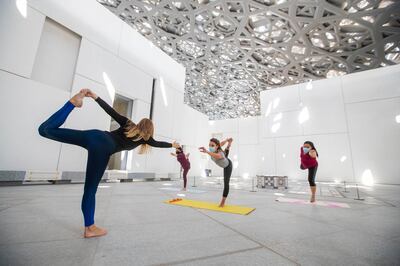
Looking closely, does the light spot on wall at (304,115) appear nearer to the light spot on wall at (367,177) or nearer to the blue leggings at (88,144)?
the light spot on wall at (367,177)

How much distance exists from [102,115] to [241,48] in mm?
18627

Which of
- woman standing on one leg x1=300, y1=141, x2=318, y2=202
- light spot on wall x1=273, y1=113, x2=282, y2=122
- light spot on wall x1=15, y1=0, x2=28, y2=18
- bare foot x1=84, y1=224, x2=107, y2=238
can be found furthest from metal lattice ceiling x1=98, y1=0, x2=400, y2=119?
bare foot x1=84, y1=224, x2=107, y2=238

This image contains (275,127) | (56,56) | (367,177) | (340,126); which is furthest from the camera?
(275,127)

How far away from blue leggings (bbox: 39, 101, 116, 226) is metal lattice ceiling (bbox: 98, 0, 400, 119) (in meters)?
18.3

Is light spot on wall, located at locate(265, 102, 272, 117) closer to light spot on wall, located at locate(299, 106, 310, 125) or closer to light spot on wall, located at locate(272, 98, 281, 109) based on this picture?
light spot on wall, located at locate(272, 98, 281, 109)

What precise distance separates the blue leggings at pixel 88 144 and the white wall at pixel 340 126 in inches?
574

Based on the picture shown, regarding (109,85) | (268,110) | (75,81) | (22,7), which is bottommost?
(75,81)

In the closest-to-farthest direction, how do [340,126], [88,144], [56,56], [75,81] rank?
[88,144] → [56,56] → [75,81] → [340,126]

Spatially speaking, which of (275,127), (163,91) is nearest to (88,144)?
(163,91)

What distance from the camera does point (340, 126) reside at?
13.1 meters

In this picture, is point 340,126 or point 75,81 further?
point 340,126

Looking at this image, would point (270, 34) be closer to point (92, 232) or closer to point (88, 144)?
point (88, 144)

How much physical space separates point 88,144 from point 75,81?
7490mm

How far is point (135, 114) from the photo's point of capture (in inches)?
425
